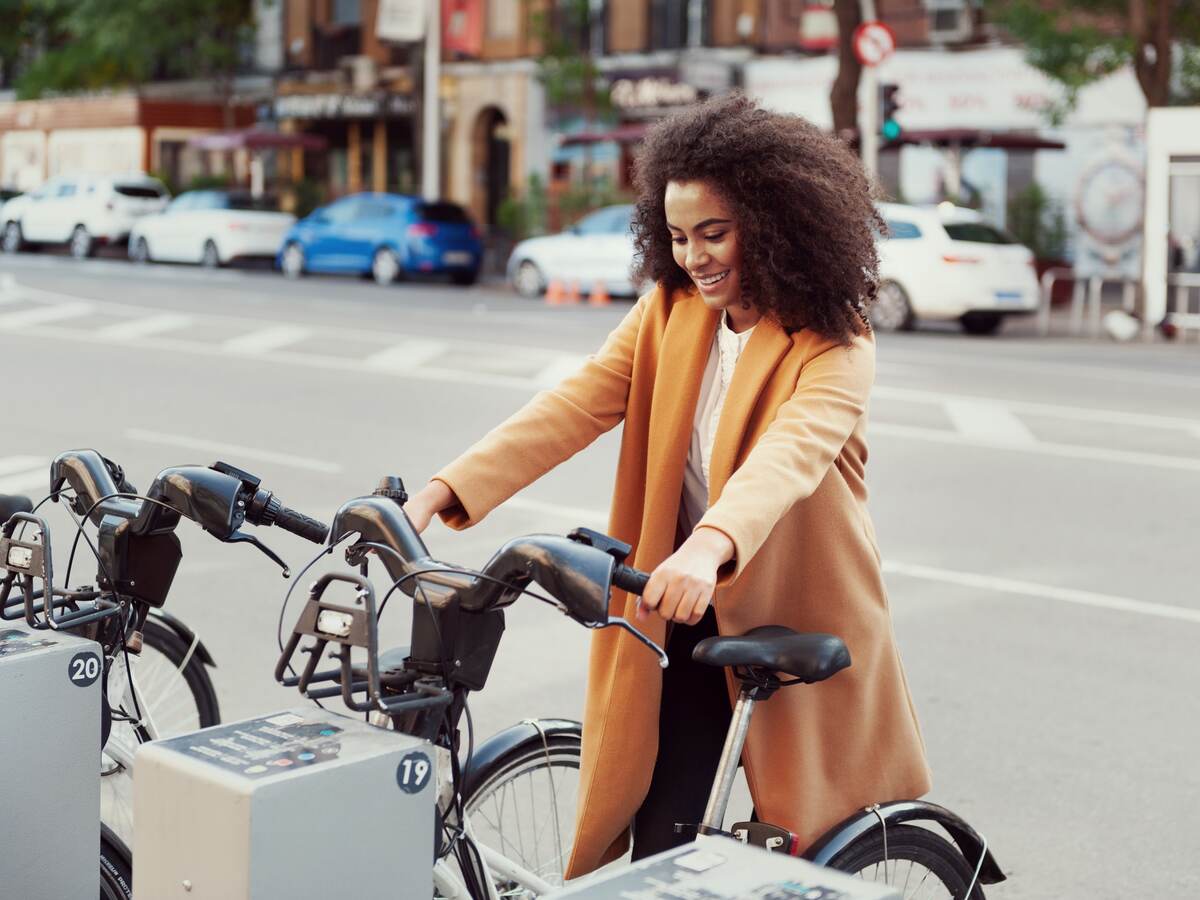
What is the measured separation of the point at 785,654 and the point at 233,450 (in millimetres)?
9034

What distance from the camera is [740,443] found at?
3225 millimetres

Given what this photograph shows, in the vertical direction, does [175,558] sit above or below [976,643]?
above

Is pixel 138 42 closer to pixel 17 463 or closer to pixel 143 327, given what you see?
pixel 143 327

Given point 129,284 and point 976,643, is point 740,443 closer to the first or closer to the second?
point 976,643

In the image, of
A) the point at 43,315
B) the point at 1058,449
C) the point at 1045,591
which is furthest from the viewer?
the point at 43,315

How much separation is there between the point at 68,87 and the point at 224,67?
21.0ft

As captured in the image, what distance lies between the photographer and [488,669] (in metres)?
2.80

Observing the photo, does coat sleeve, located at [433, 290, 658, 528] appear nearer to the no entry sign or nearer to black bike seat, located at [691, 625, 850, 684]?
black bike seat, located at [691, 625, 850, 684]

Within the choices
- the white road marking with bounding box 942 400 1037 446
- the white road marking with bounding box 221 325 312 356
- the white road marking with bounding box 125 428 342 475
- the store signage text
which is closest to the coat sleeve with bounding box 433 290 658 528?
the white road marking with bounding box 125 428 342 475

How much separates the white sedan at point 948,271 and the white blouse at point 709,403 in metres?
18.6

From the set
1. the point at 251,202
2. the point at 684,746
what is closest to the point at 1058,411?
the point at 684,746

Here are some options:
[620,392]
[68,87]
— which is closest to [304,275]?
[68,87]

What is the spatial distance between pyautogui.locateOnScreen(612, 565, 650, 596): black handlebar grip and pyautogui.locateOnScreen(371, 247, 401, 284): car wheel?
28.3 meters

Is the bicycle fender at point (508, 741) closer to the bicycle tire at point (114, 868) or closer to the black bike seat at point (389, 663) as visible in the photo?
the black bike seat at point (389, 663)
